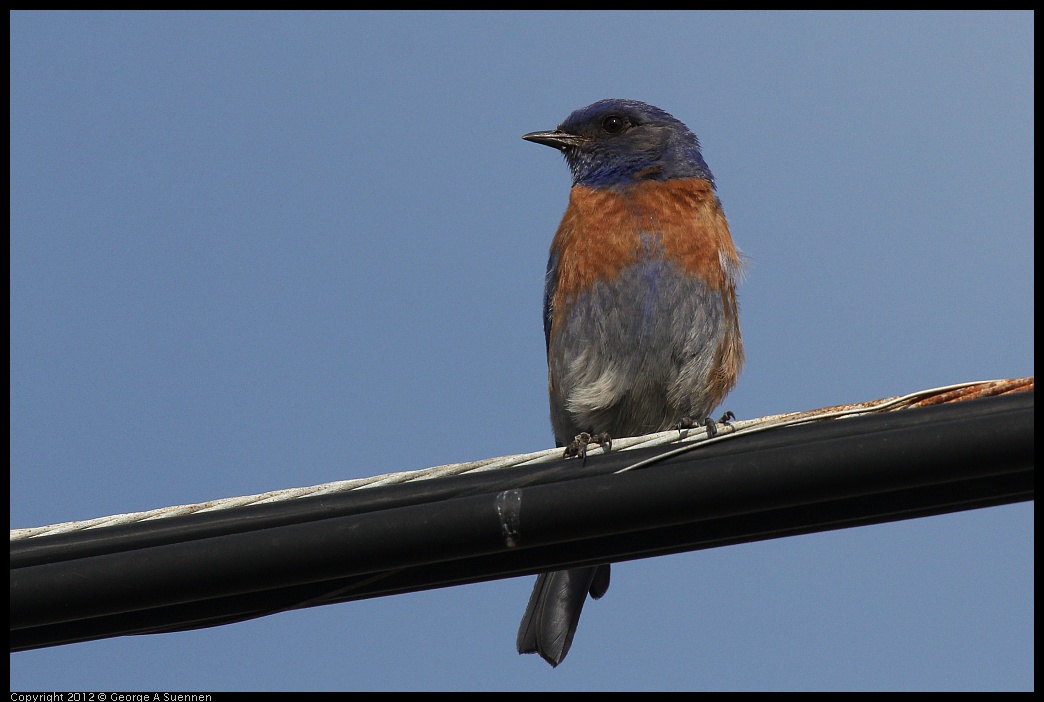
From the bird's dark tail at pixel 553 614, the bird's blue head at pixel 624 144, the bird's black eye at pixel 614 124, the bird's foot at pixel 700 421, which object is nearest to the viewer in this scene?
the bird's foot at pixel 700 421

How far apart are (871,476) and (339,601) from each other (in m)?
1.71

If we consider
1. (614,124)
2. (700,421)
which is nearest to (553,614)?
(700,421)

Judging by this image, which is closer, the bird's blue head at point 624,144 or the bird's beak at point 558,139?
the bird's blue head at point 624,144

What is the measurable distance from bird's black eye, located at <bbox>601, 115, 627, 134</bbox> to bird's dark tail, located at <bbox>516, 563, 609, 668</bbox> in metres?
3.53

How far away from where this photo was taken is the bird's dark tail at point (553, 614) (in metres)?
6.05

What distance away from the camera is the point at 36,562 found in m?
3.62

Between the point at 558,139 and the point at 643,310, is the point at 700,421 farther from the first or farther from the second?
the point at 558,139

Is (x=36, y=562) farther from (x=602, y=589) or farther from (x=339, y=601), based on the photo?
(x=602, y=589)

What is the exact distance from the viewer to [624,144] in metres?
8.23

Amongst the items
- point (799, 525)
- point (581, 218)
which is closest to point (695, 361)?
point (581, 218)

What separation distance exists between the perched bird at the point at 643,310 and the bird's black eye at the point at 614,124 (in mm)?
900

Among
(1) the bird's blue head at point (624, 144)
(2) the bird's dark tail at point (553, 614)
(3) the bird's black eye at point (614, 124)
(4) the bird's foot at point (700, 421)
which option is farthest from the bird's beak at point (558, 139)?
(2) the bird's dark tail at point (553, 614)

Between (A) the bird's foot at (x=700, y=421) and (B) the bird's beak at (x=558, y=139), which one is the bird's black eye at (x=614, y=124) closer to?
(B) the bird's beak at (x=558, y=139)

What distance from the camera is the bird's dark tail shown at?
238 inches
